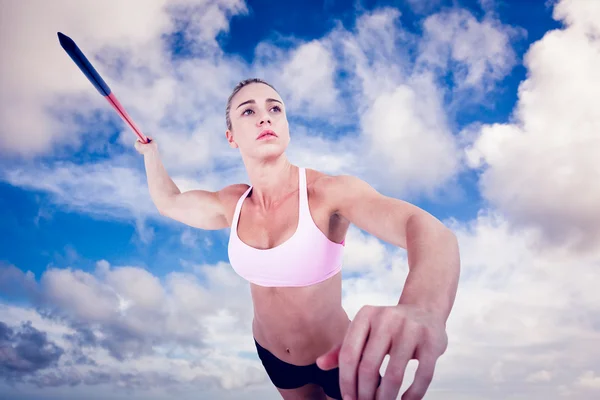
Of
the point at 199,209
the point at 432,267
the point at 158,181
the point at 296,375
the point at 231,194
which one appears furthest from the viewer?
the point at 158,181

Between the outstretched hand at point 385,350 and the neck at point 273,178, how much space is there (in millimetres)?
2356

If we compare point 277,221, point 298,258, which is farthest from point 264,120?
point 298,258

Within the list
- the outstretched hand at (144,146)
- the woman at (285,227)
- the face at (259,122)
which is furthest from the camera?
the outstretched hand at (144,146)

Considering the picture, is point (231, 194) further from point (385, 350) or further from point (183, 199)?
point (385, 350)

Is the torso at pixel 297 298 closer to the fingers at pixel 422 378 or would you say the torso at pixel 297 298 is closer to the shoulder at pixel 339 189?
the shoulder at pixel 339 189

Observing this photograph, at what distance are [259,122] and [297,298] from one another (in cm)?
147

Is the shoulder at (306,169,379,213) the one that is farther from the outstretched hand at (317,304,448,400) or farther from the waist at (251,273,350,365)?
the outstretched hand at (317,304,448,400)

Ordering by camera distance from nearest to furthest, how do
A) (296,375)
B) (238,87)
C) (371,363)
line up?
1. (371,363)
2. (296,375)
3. (238,87)

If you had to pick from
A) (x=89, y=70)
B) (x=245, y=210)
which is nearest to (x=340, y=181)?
(x=245, y=210)

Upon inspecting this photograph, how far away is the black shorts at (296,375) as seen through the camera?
366 cm

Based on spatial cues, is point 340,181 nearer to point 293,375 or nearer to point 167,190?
point 293,375

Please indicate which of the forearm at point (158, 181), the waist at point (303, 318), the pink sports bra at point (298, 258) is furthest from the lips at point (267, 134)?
the forearm at point (158, 181)

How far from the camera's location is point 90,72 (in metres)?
3.74

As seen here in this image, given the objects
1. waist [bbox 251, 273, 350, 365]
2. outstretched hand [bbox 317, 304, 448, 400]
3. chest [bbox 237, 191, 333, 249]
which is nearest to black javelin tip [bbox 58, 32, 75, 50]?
chest [bbox 237, 191, 333, 249]
